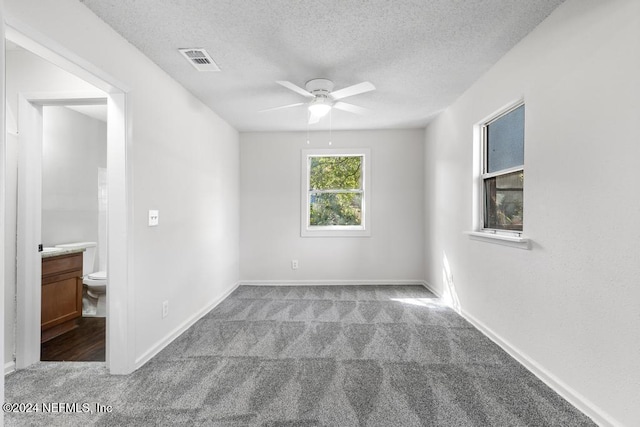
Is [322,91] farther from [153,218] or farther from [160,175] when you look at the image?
[153,218]

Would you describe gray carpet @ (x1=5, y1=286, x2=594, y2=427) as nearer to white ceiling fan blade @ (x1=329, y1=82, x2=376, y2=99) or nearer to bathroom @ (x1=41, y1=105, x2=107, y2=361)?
bathroom @ (x1=41, y1=105, x2=107, y2=361)

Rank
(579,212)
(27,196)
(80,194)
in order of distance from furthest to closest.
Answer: (80,194) < (27,196) < (579,212)

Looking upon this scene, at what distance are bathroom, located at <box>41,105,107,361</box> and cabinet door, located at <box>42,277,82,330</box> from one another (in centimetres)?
16

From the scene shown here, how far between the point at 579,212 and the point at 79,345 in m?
3.93

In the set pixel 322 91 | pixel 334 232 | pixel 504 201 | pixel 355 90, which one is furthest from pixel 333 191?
pixel 504 201

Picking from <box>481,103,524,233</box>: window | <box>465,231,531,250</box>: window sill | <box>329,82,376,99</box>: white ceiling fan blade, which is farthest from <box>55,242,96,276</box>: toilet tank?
<box>481,103,524,233</box>: window

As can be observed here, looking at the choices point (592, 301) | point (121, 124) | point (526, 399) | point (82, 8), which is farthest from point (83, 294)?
point (592, 301)

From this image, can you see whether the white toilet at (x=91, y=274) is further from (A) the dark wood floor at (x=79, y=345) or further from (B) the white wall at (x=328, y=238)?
(B) the white wall at (x=328, y=238)

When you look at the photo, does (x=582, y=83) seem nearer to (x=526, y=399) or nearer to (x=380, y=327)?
(x=526, y=399)

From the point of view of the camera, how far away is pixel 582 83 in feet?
5.68

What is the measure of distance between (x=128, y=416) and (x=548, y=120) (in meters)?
3.16

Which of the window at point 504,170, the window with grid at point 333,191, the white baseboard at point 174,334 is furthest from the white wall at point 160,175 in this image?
the window at point 504,170

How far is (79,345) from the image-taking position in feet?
8.75

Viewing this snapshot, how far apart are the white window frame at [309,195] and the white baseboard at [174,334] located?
5.54 feet
